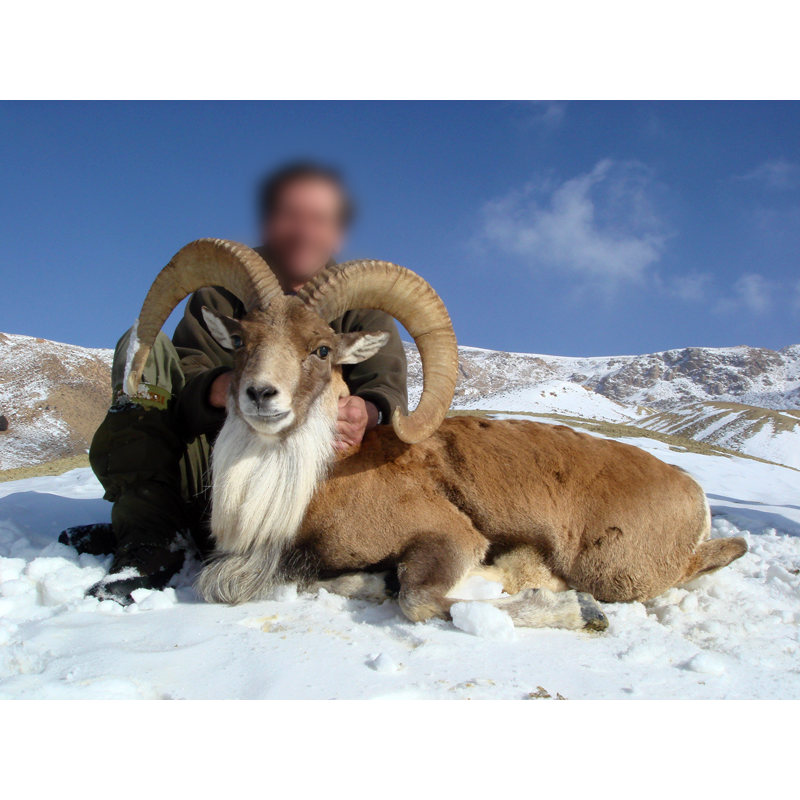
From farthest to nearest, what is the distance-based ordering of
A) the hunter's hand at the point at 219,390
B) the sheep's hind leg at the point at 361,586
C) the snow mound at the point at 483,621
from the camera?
the hunter's hand at the point at 219,390 → the sheep's hind leg at the point at 361,586 → the snow mound at the point at 483,621

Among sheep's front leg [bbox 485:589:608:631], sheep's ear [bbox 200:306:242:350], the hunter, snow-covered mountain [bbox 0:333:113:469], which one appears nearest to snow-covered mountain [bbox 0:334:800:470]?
snow-covered mountain [bbox 0:333:113:469]

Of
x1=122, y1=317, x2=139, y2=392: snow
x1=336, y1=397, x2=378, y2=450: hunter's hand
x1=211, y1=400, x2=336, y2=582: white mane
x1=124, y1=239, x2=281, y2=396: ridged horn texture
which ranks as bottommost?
x1=211, y1=400, x2=336, y2=582: white mane

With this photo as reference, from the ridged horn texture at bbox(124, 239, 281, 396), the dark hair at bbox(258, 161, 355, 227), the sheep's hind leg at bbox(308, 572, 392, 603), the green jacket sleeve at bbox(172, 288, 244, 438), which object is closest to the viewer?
the sheep's hind leg at bbox(308, 572, 392, 603)

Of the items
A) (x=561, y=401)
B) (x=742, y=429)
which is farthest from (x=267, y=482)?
(x=742, y=429)

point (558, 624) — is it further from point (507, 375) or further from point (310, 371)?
point (507, 375)

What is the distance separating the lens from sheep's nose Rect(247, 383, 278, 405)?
4156mm

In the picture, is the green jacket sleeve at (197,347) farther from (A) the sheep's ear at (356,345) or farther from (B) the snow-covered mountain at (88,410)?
(B) the snow-covered mountain at (88,410)

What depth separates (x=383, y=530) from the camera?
4598mm

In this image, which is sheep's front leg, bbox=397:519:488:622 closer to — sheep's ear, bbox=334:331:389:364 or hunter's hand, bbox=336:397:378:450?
hunter's hand, bbox=336:397:378:450

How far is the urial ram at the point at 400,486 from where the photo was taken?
176 inches

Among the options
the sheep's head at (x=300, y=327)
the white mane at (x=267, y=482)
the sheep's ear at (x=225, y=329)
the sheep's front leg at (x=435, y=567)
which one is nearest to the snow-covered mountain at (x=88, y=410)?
the sheep's head at (x=300, y=327)

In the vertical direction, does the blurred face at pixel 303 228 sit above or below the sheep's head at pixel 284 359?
above

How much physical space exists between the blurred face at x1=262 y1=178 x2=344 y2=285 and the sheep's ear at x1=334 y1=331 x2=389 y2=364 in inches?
79.8

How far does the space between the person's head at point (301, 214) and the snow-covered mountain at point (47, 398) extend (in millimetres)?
22278
